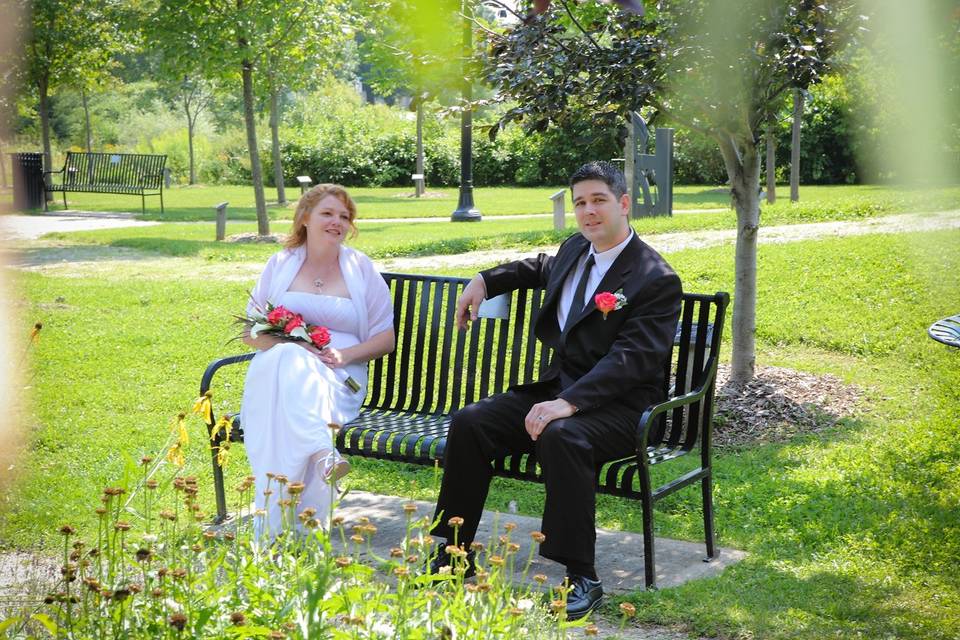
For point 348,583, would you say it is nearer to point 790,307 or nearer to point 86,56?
point 790,307

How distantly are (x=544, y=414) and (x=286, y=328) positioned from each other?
1.34 m

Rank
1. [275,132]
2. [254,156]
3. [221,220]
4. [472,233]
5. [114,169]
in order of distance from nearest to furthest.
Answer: [221,220] → [472,233] → [254,156] → [275,132] → [114,169]

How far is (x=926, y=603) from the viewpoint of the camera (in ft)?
13.0

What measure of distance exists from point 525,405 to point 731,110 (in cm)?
269

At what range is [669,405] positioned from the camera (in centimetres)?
419

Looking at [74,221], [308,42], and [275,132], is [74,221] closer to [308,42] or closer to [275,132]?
[275,132]

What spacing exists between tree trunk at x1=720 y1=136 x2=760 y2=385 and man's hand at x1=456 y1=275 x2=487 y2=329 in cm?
259

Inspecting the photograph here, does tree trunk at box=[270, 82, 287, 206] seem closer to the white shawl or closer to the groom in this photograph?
the white shawl

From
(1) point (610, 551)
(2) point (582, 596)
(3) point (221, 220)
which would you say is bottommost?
(1) point (610, 551)

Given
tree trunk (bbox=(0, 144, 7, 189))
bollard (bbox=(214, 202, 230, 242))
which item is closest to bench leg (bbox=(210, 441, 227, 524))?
tree trunk (bbox=(0, 144, 7, 189))

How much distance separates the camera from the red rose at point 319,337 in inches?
194

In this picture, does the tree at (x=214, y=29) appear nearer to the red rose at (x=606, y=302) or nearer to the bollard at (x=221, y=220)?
the bollard at (x=221, y=220)

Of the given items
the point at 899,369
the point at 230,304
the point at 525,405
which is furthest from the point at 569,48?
the point at 230,304

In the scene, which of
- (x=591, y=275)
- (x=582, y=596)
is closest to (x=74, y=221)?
(x=591, y=275)
